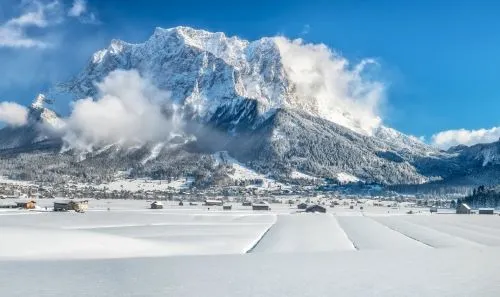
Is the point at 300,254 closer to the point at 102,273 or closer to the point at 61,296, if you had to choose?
the point at 102,273

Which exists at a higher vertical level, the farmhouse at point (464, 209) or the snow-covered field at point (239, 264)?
the snow-covered field at point (239, 264)

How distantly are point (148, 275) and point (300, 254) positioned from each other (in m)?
14.0

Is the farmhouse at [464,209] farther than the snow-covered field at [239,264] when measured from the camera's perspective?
Yes

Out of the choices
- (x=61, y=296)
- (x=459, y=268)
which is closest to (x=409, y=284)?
(x=459, y=268)

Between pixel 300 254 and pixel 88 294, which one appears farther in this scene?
pixel 300 254

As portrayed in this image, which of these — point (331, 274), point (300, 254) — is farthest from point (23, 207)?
point (331, 274)

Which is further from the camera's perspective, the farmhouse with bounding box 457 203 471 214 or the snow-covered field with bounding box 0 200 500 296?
the farmhouse with bounding box 457 203 471 214

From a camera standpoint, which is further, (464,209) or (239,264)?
(464,209)

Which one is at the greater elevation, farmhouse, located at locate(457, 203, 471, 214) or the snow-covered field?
the snow-covered field

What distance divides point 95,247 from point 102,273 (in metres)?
13.6

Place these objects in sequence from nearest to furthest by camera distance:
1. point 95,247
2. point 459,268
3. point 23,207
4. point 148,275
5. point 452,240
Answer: point 148,275 → point 459,268 → point 95,247 → point 452,240 → point 23,207

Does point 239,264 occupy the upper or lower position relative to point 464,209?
upper

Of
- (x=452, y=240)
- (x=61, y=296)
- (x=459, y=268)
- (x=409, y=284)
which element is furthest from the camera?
(x=452, y=240)

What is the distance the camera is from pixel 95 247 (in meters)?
41.9
